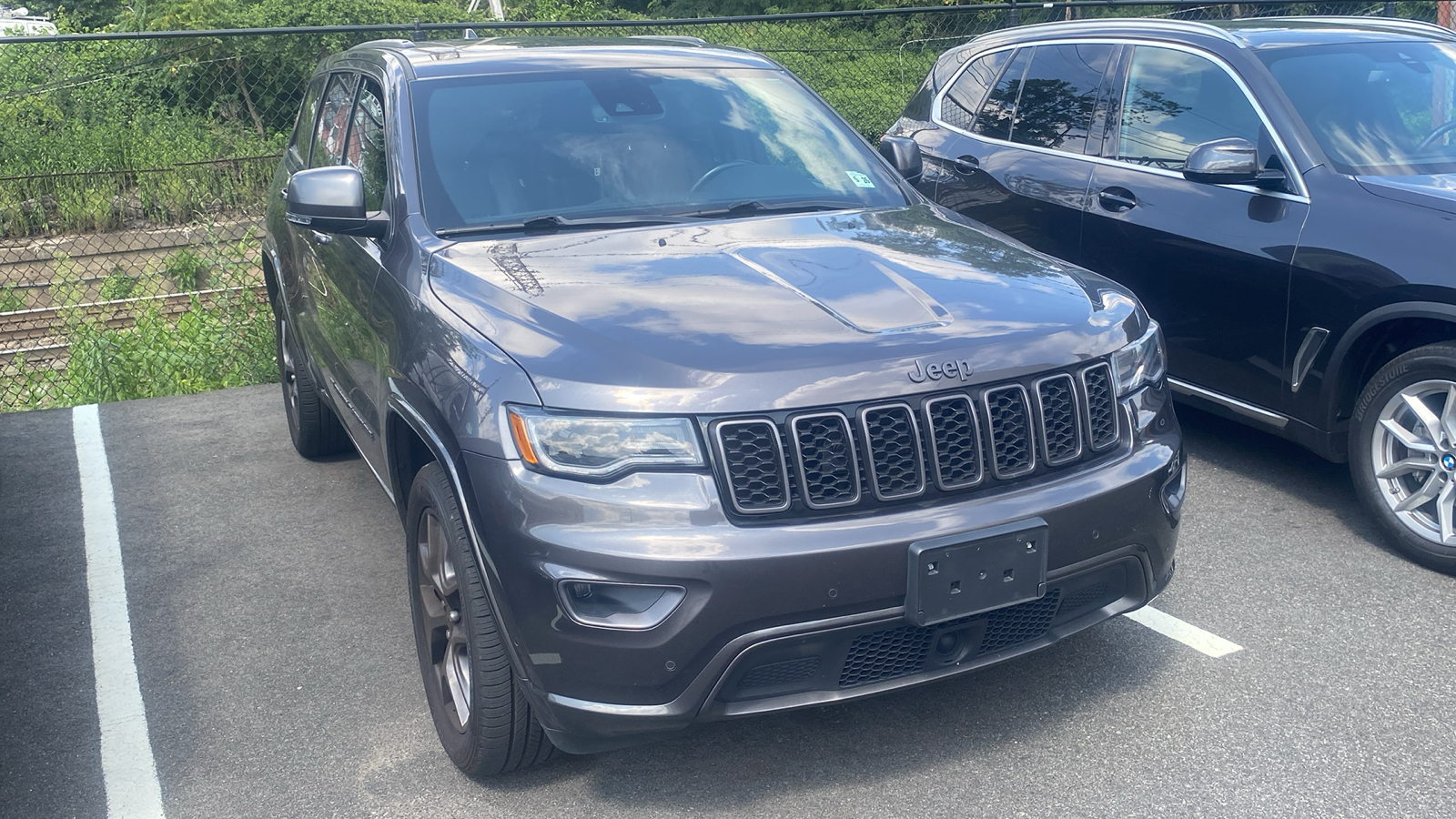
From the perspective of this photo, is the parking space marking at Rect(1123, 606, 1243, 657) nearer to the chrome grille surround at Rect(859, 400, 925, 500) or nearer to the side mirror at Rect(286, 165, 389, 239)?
the chrome grille surround at Rect(859, 400, 925, 500)

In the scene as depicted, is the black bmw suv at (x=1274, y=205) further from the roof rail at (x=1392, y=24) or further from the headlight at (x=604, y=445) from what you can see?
the headlight at (x=604, y=445)

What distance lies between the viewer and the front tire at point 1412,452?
4164mm

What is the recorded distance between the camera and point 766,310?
3043 millimetres

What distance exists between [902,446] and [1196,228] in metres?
2.73

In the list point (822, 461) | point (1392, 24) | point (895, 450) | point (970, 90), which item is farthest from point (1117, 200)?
point (822, 461)

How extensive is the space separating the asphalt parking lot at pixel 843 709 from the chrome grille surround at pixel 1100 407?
2.62 ft

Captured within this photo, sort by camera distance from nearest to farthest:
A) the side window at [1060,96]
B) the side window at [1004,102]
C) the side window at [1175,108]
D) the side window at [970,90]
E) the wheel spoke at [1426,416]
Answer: the wheel spoke at [1426,416]
the side window at [1175,108]
the side window at [1060,96]
the side window at [1004,102]
the side window at [970,90]

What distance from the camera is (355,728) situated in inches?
139

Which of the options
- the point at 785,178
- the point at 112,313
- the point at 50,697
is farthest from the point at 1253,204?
the point at 112,313

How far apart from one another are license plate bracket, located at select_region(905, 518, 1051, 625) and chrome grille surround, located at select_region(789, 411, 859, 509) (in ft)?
0.65

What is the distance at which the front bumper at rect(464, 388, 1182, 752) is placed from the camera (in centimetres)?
265

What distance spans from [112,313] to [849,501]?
894 cm

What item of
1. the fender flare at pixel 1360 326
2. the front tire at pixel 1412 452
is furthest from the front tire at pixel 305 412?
the front tire at pixel 1412 452

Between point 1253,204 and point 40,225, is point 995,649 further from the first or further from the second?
point 40,225
